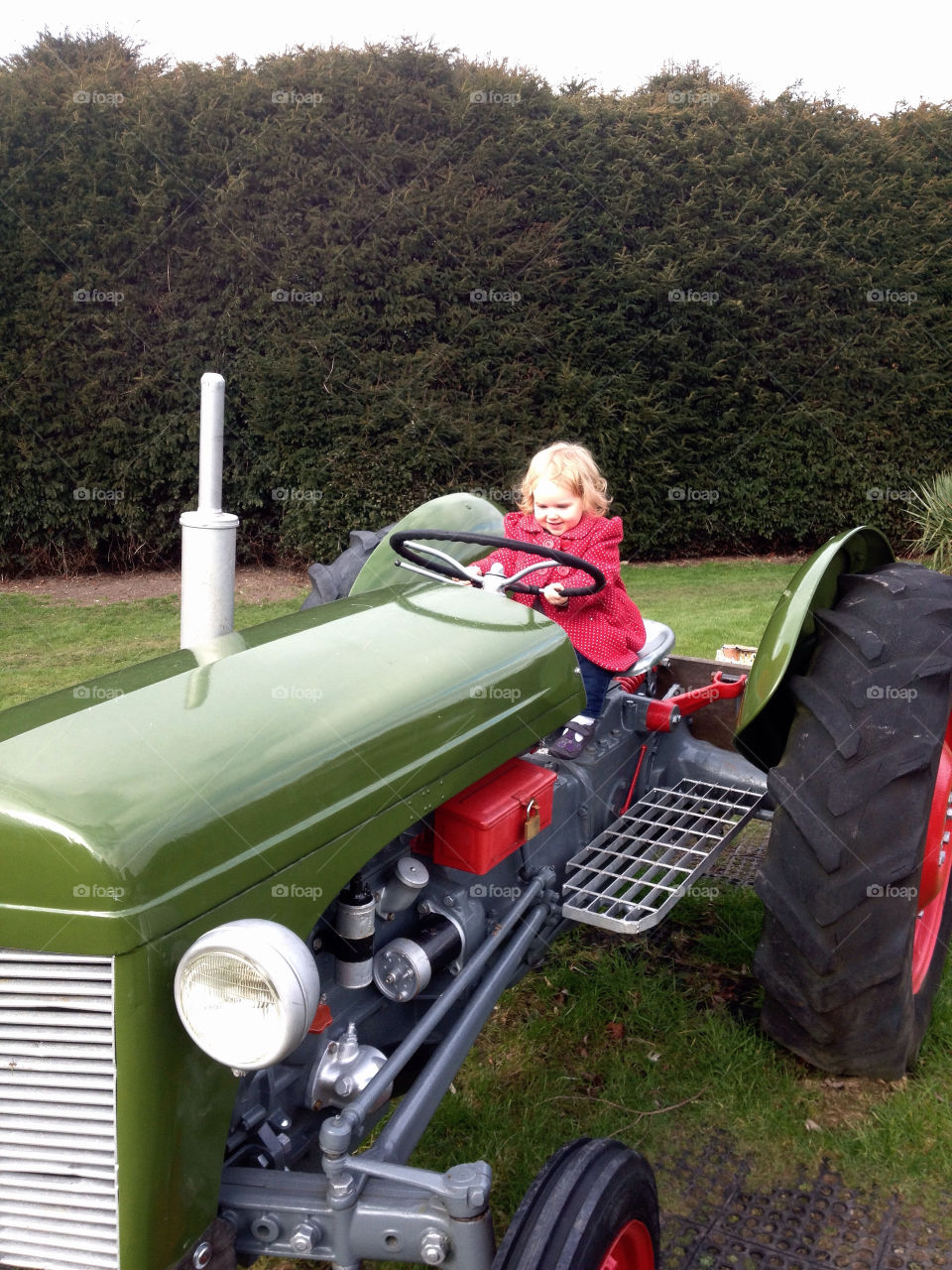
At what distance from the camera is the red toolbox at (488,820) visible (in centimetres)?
175

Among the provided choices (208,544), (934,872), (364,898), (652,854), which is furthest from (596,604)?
(208,544)

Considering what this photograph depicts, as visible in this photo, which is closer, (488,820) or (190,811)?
(190,811)

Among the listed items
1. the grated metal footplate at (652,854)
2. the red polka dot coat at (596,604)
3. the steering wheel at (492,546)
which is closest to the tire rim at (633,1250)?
the grated metal footplate at (652,854)

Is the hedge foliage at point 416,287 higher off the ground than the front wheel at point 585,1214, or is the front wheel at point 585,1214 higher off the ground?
the hedge foliage at point 416,287

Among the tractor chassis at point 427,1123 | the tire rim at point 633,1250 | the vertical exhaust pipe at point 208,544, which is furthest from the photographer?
the vertical exhaust pipe at point 208,544

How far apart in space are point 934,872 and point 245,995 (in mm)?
1664

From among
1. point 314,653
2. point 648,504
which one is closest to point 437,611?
point 314,653

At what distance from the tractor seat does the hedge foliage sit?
4512 millimetres

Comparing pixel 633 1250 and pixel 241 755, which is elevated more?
pixel 241 755

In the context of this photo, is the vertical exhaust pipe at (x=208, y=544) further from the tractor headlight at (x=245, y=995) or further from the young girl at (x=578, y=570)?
the tractor headlight at (x=245, y=995)

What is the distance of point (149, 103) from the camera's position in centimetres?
705

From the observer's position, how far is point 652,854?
2.29 meters

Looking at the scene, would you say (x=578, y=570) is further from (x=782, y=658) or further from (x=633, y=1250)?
(x=633, y=1250)

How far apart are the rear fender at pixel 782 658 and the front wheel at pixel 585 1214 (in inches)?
41.7
